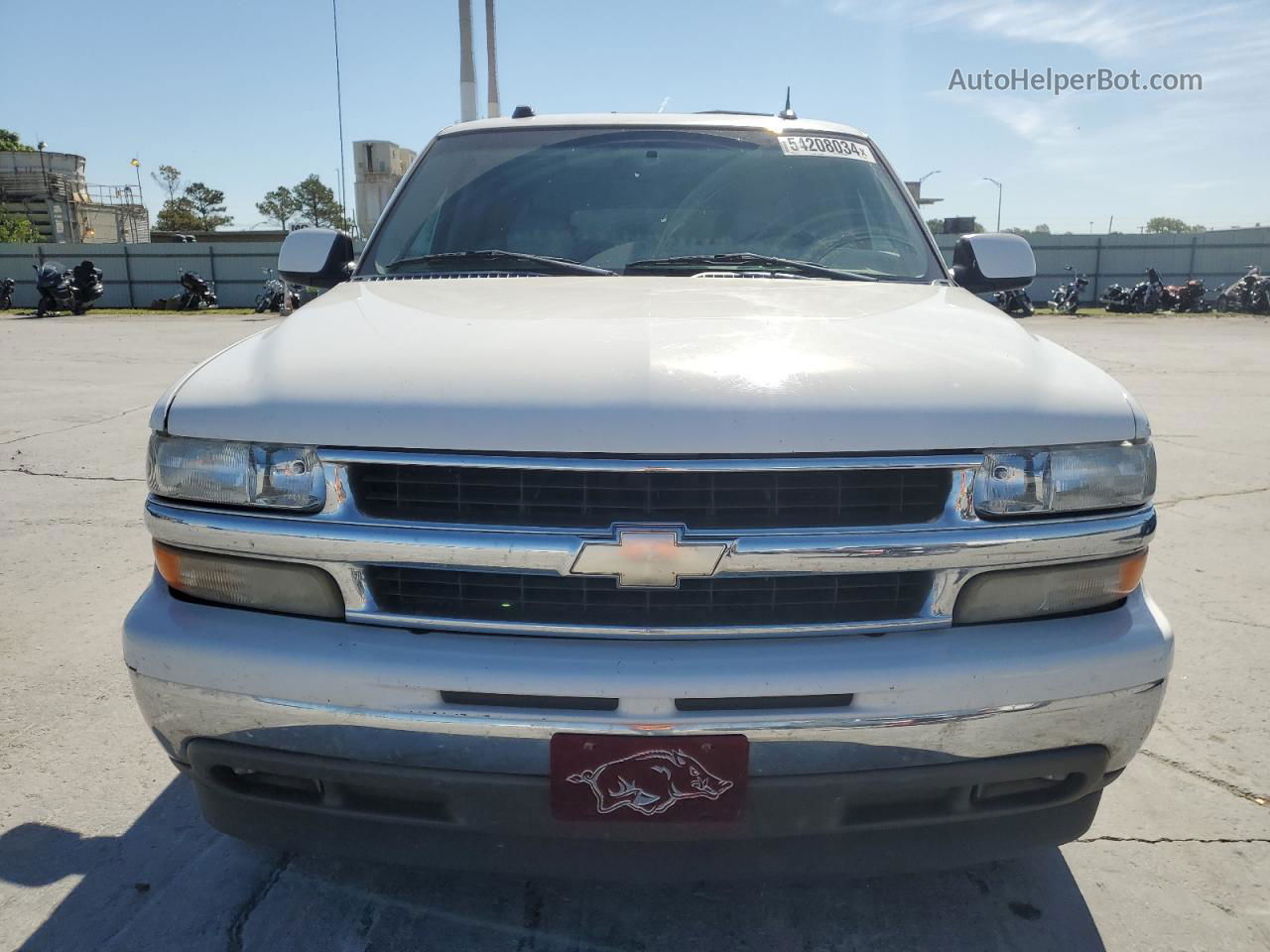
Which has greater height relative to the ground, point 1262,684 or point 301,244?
point 301,244

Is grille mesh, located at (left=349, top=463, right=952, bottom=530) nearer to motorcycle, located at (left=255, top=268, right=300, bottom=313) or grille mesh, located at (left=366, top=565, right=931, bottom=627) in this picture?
grille mesh, located at (left=366, top=565, right=931, bottom=627)

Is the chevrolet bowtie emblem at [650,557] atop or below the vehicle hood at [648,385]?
below

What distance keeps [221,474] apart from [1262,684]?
3.38 metres

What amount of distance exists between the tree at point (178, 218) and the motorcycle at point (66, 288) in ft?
171

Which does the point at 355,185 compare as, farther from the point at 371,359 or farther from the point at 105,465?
the point at 371,359

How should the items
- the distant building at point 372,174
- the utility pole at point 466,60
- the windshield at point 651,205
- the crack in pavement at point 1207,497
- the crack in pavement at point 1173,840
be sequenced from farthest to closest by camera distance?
the distant building at point 372,174
the utility pole at point 466,60
the crack in pavement at point 1207,497
the windshield at point 651,205
the crack in pavement at point 1173,840

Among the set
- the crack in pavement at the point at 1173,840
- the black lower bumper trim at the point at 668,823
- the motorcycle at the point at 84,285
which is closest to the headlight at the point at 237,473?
the black lower bumper trim at the point at 668,823

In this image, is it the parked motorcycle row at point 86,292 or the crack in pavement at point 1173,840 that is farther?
the parked motorcycle row at point 86,292

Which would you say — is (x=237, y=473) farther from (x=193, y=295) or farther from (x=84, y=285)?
(x=193, y=295)

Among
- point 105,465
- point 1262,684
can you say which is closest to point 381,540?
point 1262,684

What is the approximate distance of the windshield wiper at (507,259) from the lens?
278 centimetres

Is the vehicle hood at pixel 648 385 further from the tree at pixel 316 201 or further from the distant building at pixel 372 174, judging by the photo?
the tree at pixel 316 201

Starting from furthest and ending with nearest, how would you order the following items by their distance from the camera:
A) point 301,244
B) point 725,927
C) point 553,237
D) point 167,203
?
point 167,203
point 301,244
point 553,237
point 725,927

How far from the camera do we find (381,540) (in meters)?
1.78
